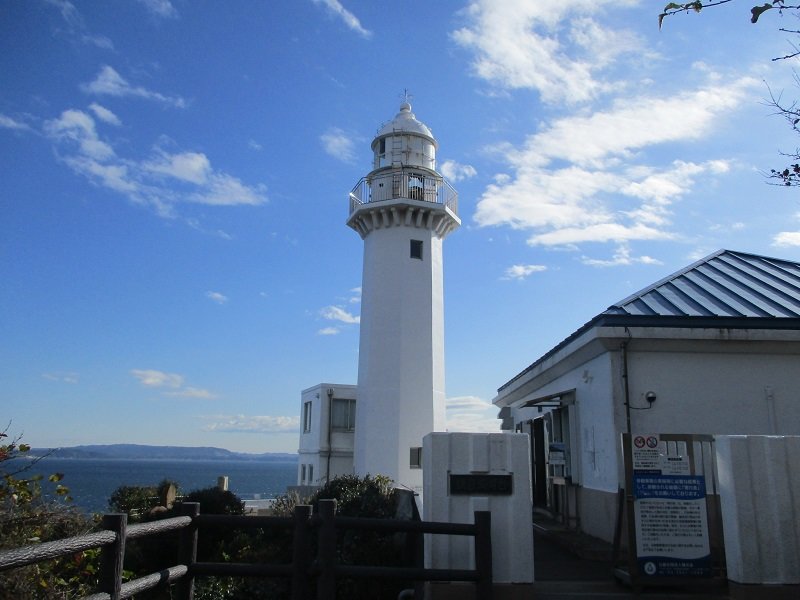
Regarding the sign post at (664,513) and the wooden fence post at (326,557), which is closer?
the wooden fence post at (326,557)

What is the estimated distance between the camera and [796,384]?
10.7 meters

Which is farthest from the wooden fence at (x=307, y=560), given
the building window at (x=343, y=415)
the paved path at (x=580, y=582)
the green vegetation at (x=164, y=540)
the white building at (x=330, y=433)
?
the building window at (x=343, y=415)

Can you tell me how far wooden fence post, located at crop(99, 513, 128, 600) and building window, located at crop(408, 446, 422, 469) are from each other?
17.3 metres

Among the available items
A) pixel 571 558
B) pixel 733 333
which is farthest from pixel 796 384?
pixel 571 558

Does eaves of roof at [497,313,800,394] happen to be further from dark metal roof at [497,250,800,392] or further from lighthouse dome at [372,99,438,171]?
lighthouse dome at [372,99,438,171]

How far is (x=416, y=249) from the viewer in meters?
25.0

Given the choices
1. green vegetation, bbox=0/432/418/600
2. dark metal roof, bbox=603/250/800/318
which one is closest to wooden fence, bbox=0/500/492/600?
green vegetation, bbox=0/432/418/600

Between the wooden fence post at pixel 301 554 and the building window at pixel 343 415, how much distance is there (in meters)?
23.8

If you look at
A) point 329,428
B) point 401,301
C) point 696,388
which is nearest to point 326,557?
point 696,388

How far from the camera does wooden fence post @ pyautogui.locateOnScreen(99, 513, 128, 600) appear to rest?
4.66m

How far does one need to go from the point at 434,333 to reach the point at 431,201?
507 centimetres

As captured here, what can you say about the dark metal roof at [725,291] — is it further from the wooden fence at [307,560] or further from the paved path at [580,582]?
the wooden fence at [307,560]

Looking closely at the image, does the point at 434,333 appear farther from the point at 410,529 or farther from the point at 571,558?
the point at 410,529

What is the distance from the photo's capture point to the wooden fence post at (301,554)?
5.90m
